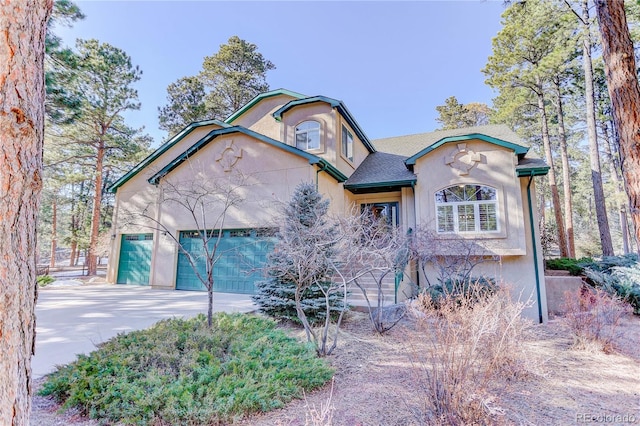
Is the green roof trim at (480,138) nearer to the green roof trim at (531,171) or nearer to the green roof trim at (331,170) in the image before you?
the green roof trim at (531,171)

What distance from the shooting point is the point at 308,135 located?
13.2 meters

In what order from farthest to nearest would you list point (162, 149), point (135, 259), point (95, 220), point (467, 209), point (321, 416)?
point (95, 220) → point (162, 149) → point (135, 259) → point (467, 209) → point (321, 416)

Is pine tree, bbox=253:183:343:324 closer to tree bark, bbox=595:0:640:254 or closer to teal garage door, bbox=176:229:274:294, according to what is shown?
teal garage door, bbox=176:229:274:294

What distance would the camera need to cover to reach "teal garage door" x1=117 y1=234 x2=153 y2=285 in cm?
1405

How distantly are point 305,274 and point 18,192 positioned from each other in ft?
→ 17.1

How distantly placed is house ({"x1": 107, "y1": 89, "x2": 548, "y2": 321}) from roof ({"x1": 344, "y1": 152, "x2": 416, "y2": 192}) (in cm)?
6

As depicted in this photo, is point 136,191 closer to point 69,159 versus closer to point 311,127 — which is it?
point 69,159

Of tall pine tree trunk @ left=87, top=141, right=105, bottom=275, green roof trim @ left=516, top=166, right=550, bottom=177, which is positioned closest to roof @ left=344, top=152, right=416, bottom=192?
green roof trim @ left=516, top=166, right=550, bottom=177

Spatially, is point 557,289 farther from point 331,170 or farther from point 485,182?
point 331,170

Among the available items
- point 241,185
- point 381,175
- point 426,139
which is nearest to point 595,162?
point 426,139

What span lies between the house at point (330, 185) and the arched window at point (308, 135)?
0.14ft

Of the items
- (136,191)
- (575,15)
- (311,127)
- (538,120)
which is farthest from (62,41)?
(538,120)

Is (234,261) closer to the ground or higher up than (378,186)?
closer to the ground

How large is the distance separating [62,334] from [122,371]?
10.7 ft
